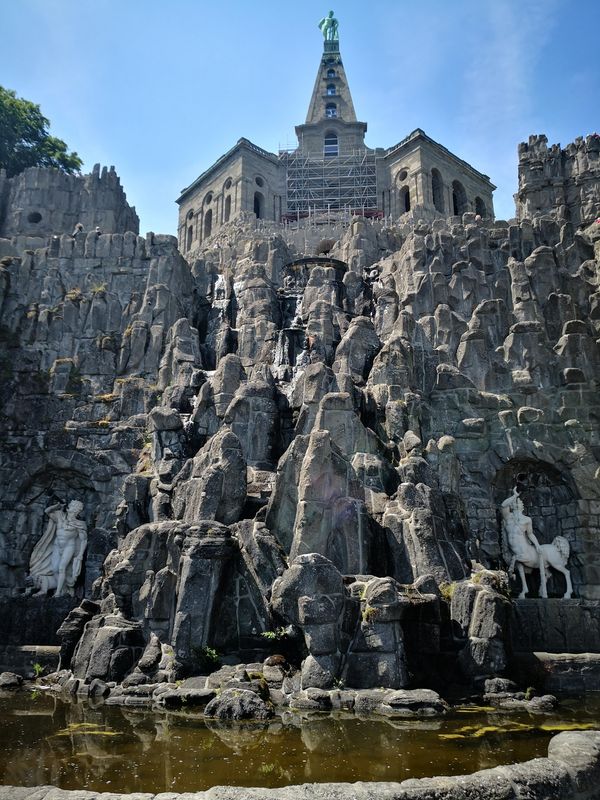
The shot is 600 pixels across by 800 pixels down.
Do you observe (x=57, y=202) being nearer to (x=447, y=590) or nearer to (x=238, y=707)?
(x=447, y=590)

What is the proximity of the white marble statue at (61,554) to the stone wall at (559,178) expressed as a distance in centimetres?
3810

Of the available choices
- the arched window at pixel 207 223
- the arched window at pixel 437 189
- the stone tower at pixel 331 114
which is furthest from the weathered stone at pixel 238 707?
the stone tower at pixel 331 114

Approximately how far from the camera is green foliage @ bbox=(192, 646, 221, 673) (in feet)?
→ 41.9

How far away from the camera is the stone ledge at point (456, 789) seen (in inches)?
219

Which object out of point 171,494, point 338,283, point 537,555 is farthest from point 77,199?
point 537,555

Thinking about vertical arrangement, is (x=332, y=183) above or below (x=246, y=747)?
above

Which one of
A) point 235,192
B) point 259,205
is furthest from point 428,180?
point 235,192

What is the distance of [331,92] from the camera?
7938 centimetres

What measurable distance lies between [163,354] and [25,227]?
1041 inches

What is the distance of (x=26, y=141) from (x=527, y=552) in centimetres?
5715

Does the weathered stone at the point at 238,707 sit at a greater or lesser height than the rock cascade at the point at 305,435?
lesser

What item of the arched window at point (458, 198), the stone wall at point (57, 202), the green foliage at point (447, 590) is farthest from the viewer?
the arched window at point (458, 198)

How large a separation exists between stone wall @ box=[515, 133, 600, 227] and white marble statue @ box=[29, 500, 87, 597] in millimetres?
38104

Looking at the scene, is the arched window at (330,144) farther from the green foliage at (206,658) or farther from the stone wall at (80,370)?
the green foliage at (206,658)
